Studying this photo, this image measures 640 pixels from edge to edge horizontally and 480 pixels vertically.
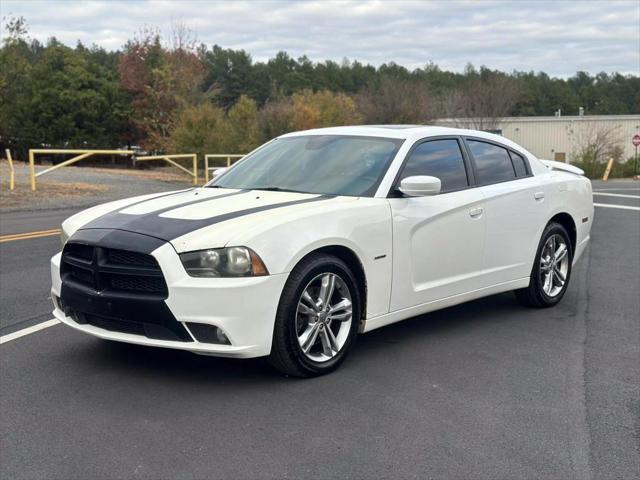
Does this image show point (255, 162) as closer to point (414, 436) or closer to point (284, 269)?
point (284, 269)

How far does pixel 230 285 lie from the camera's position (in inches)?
172

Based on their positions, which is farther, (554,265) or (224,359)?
(554,265)

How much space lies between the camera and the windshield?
557 cm

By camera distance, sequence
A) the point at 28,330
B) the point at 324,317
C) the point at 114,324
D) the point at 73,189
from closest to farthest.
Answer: the point at 114,324 → the point at 324,317 → the point at 28,330 → the point at 73,189

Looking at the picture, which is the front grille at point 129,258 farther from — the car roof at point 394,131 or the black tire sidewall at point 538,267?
the black tire sidewall at point 538,267

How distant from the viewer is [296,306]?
Result: 4.66 m

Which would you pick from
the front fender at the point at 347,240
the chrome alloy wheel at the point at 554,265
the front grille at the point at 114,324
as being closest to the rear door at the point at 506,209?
the chrome alloy wheel at the point at 554,265

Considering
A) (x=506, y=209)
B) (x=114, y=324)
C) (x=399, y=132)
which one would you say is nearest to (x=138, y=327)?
(x=114, y=324)

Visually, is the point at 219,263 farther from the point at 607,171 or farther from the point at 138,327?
the point at 607,171

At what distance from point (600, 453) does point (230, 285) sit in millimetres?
2132

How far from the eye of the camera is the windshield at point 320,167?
18.3ft

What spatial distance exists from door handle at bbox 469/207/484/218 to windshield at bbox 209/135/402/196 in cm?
80

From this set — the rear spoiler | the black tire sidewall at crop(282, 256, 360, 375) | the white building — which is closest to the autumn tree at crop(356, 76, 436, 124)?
the white building

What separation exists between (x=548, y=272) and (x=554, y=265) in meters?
0.12
